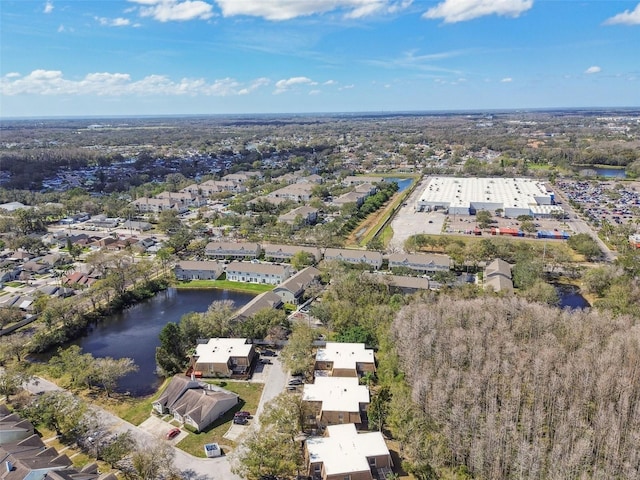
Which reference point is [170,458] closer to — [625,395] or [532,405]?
[532,405]

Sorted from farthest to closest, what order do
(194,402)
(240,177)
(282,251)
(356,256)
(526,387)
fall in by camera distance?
1. (240,177)
2. (282,251)
3. (356,256)
4. (194,402)
5. (526,387)

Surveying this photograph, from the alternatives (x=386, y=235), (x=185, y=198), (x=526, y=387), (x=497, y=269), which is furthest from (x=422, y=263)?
(x=185, y=198)

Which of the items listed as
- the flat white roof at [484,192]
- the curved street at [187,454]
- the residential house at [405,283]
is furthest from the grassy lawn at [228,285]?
the flat white roof at [484,192]

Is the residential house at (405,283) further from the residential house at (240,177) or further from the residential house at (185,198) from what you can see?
the residential house at (240,177)

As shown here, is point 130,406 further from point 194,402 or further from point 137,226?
point 137,226

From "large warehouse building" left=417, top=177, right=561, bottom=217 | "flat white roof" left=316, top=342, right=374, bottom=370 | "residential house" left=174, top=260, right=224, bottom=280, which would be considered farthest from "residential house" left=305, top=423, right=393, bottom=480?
"large warehouse building" left=417, top=177, right=561, bottom=217

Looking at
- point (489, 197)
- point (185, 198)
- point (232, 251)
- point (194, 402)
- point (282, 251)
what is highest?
point (185, 198)
